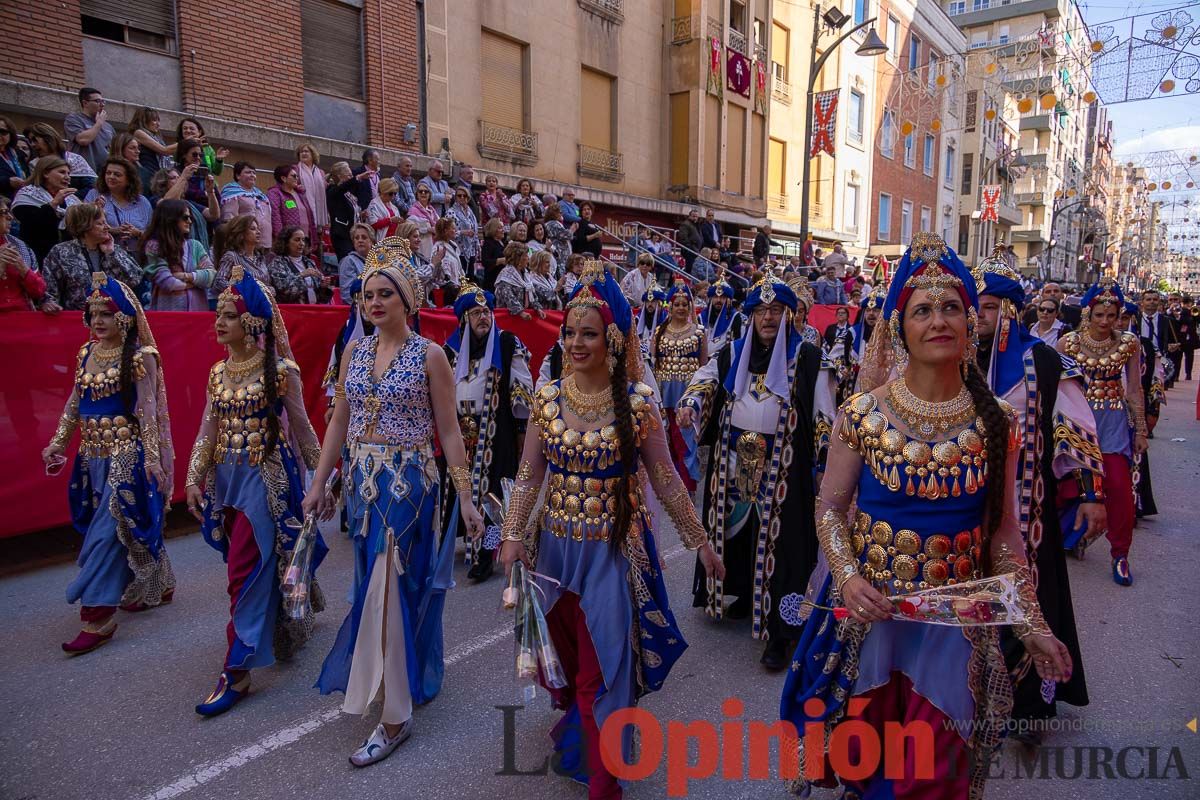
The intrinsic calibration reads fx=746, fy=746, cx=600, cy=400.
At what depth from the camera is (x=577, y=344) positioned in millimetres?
3178

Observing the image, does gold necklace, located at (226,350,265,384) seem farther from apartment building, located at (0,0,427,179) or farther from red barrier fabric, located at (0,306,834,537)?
apartment building, located at (0,0,427,179)

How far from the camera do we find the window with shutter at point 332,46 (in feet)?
40.0

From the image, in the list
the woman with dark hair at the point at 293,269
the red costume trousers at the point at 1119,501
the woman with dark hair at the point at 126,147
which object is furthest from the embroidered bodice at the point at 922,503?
the woman with dark hair at the point at 126,147

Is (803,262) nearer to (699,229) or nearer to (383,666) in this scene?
(699,229)

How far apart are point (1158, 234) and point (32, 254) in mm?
146234

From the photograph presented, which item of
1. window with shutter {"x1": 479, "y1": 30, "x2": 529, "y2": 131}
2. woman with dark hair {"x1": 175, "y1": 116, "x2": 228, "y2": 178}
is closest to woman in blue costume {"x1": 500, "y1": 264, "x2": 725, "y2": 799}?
woman with dark hair {"x1": 175, "y1": 116, "x2": 228, "y2": 178}

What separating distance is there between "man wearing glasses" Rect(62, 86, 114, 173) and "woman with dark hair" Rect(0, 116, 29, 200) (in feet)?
2.74

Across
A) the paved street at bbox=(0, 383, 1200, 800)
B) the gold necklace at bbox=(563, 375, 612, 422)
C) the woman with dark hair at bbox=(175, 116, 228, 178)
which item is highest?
the woman with dark hair at bbox=(175, 116, 228, 178)

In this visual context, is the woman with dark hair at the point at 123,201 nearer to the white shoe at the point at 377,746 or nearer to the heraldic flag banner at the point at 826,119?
the white shoe at the point at 377,746

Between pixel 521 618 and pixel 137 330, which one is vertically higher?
pixel 137 330

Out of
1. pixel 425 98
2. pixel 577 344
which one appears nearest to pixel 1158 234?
pixel 425 98

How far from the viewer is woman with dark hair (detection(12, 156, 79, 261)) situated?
6859 mm

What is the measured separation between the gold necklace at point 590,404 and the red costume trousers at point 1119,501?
177 inches

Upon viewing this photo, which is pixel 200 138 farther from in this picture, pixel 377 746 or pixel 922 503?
pixel 922 503
